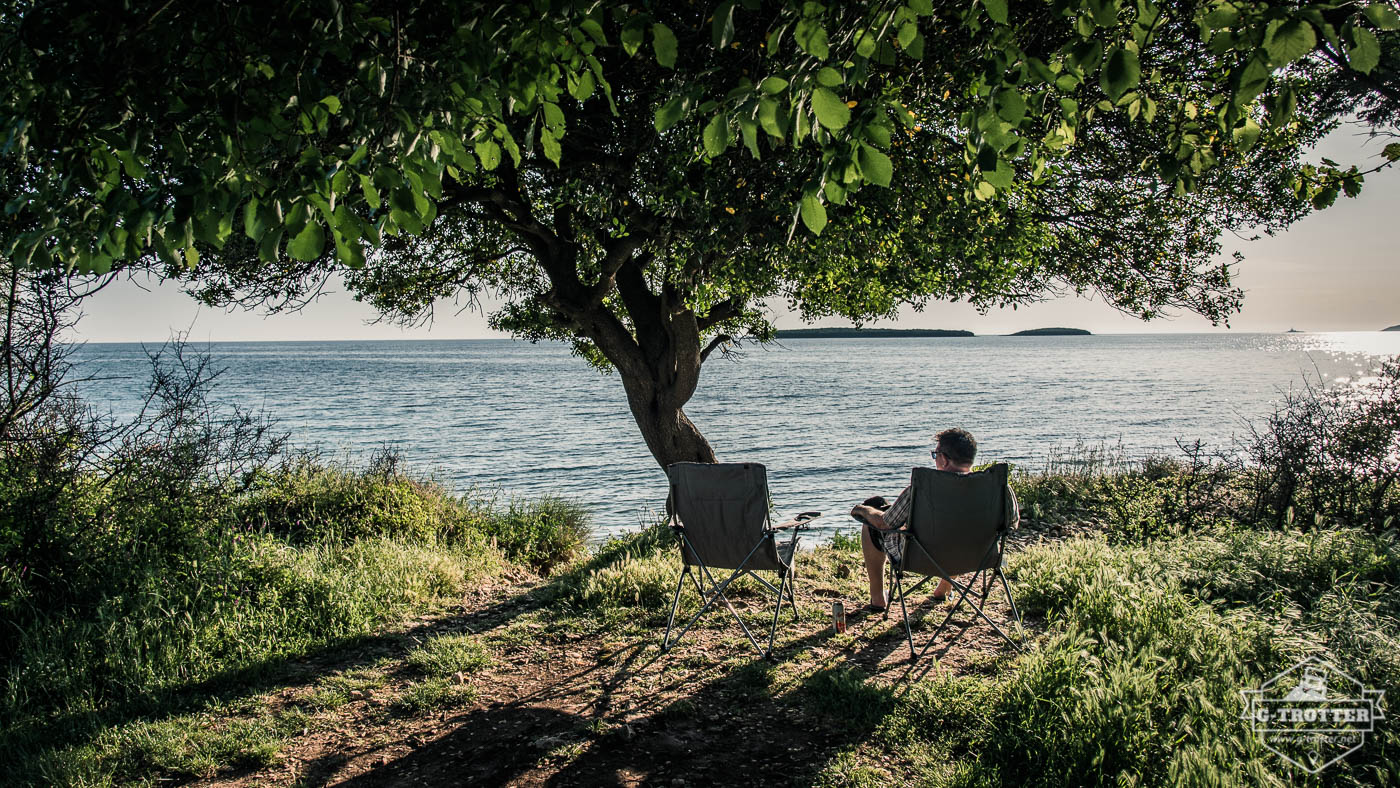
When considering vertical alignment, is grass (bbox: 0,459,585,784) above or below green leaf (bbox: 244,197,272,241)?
below

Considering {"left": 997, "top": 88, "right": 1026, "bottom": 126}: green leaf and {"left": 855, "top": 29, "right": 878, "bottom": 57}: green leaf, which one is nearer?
{"left": 997, "top": 88, "right": 1026, "bottom": 126}: green leaf

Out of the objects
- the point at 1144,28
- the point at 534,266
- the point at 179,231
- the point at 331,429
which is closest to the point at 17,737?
the point at 179,231

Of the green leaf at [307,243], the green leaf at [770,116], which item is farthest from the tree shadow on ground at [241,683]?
the green leaf at [770,116]

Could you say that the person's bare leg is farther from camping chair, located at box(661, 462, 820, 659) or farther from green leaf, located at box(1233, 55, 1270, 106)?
green leaf, located at box(1233, 55, 1270, 106)

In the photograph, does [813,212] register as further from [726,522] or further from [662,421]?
[662,421]

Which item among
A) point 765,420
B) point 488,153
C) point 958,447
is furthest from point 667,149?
point 765,420

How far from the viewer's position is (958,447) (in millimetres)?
5449

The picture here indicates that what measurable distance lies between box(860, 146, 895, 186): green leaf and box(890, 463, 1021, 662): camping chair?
10.7ft

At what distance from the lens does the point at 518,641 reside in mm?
5457

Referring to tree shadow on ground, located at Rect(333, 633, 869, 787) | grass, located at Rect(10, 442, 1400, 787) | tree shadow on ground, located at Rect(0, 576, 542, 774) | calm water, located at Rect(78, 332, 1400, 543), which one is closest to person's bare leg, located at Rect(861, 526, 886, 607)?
grass, located at Rect(10, 442, 1400, 787)

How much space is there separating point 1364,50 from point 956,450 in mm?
3752

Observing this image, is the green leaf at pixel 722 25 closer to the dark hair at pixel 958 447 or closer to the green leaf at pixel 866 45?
the green leaf at pixel 866 45

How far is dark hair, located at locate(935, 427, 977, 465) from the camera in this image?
5438mm

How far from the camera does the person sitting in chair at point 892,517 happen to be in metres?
5.42
